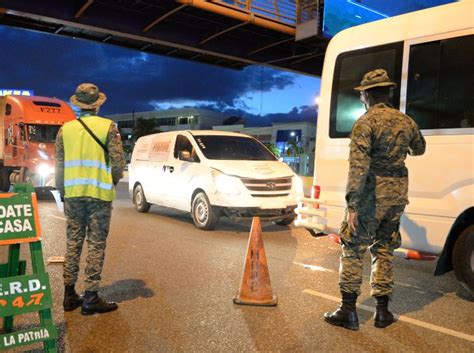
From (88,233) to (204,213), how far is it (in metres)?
4.76

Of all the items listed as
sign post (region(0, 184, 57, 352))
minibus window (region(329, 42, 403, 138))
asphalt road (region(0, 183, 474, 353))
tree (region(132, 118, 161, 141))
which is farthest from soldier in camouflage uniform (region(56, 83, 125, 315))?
tree (region(132, 118, 161, 141))

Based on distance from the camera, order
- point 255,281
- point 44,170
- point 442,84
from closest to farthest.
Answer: point 255,281, point 442,84, point 44,170

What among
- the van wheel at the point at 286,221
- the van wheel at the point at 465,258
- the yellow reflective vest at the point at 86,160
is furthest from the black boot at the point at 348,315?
the van wheel at the point at 286,221

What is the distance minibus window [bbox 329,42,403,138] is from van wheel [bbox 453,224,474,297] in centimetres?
166

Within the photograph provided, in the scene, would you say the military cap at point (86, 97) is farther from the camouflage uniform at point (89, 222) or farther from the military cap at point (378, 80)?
the military cap at point (378, 80)

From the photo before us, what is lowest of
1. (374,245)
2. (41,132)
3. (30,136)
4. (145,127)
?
(374,245)

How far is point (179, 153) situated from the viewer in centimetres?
1019

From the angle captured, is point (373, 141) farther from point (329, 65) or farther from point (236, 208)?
point (236, 208)

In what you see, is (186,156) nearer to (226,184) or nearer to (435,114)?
(226,184)

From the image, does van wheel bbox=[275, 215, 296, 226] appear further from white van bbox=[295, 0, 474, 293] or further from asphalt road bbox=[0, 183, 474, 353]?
white van bbox=[295, 0, 474, 293]

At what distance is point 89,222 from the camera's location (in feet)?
14.3

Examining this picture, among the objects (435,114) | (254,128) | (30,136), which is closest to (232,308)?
(435,114)

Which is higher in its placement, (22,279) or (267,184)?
(267,184)

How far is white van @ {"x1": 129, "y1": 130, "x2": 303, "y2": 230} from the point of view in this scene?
340 inches
